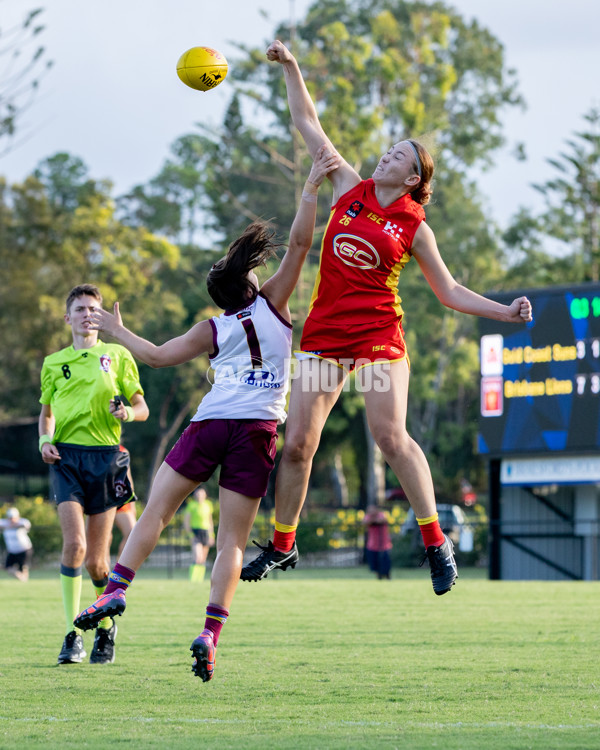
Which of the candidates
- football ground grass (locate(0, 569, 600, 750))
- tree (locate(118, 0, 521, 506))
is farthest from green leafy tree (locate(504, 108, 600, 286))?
football ground grass (locate(0, 569, 600, 750))

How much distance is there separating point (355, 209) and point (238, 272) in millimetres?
798

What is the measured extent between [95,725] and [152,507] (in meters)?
1.27

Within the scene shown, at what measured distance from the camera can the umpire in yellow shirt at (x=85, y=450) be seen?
26.5 feet

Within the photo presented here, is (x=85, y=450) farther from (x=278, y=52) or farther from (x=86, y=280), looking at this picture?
(x=86, y=280)

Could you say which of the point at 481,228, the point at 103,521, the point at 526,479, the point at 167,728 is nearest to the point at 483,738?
the point at 167,728

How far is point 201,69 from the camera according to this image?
7133mm

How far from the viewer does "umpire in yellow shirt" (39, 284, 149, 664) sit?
8070mm

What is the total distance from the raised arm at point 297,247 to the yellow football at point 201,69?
1157 millimetres

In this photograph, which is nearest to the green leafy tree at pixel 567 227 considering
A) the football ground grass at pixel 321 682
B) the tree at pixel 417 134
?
the tree at pixel 417 134

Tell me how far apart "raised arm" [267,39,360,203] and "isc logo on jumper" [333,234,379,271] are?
16.3 inches

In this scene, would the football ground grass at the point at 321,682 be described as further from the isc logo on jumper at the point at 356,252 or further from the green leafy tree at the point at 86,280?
the green leafy tree at the point at 86,280

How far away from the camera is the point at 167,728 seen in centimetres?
543

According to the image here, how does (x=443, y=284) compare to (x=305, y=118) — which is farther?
(x=305, y=118)

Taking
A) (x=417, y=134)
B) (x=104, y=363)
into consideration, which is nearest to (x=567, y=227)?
(x=417, y=134)
